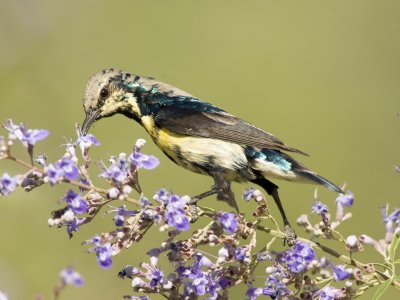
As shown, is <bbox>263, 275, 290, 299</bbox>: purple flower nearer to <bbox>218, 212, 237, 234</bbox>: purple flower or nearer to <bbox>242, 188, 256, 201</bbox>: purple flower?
<bbox>218, 212, 237, 234</bbox>: purple flower

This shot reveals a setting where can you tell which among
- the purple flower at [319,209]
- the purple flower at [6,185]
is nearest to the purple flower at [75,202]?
the purple flower at [6,185]

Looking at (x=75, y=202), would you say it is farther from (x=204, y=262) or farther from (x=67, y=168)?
(x=204, y=262)

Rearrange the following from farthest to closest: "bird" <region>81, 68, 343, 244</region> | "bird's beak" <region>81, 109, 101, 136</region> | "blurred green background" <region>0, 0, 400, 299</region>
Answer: "blurred green background" <region>0, 0, 400, 299</region>, "bird's beak" <region>81, 109, 101, 136</region>, "bird" <region>81, 68, 343, 244</region>

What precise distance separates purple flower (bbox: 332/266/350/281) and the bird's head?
238cm

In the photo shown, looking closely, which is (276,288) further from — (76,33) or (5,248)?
(76,33)

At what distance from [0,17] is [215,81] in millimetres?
2678

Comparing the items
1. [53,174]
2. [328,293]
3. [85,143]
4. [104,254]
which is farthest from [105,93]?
[328,293]

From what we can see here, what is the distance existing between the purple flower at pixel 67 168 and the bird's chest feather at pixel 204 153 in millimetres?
1767

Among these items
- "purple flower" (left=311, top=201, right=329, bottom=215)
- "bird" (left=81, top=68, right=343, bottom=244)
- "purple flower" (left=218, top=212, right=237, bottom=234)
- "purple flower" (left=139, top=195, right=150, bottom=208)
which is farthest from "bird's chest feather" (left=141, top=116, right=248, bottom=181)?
"purple flower" (left=139, top=195, right=150, bottom=208)

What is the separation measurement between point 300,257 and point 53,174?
88cm

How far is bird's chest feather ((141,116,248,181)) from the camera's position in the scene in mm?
4242

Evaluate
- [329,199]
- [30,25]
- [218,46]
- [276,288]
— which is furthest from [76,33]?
[276,288]

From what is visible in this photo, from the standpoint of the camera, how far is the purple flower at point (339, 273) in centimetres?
261

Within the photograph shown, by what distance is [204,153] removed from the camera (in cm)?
434
